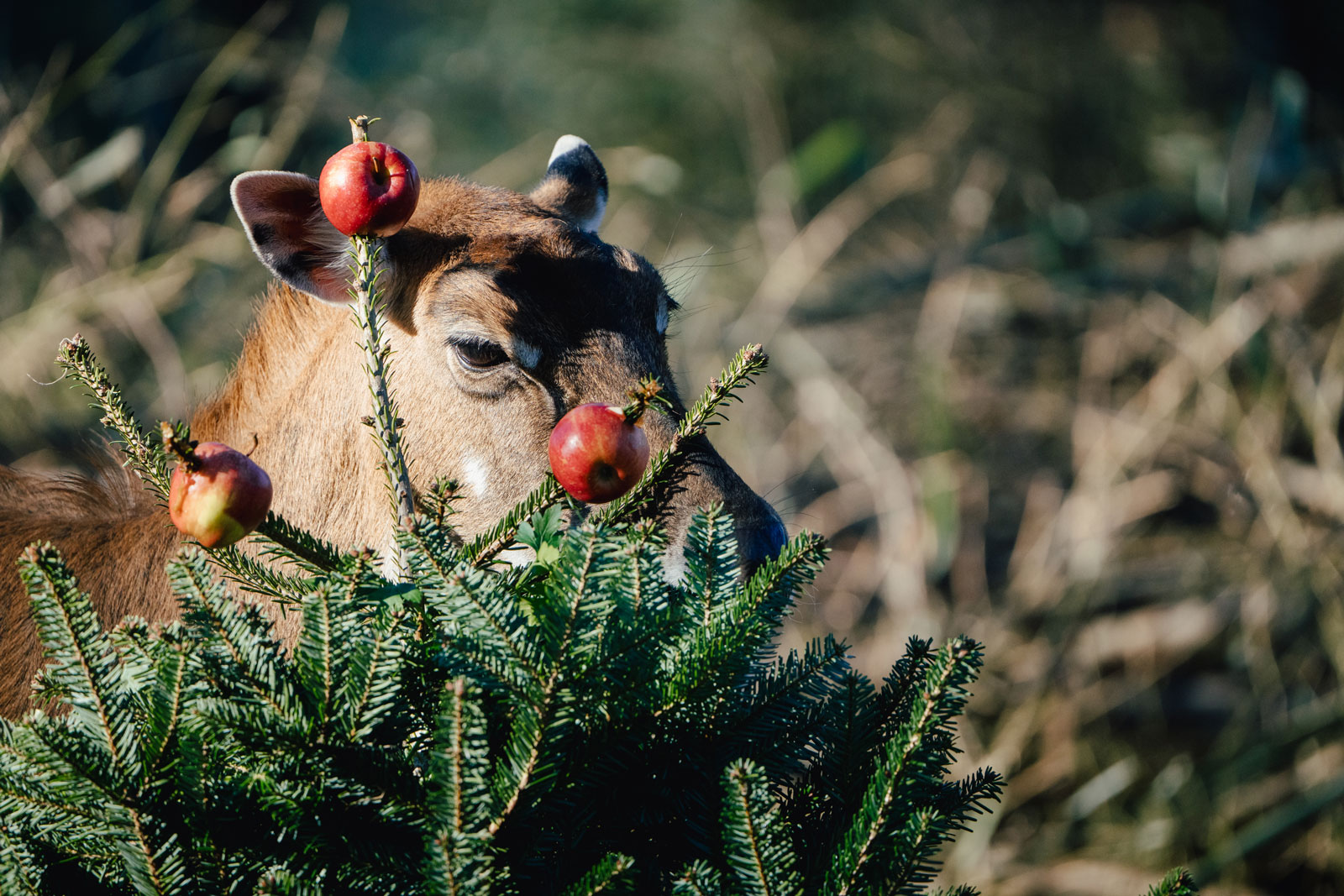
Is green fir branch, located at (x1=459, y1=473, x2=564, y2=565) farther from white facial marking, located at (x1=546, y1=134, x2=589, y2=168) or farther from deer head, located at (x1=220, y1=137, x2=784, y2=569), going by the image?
white facial marking, located at (x1=546, y1=134, x2=589, y2=168)

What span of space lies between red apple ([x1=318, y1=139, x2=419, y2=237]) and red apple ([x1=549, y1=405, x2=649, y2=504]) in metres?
0.45

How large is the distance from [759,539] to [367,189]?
1.11 metres

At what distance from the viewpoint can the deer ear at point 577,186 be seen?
307 cm

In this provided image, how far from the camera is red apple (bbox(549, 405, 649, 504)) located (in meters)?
1.38

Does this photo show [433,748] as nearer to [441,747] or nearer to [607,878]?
[441,747]

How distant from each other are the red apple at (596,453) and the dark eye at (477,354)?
106 centimetres

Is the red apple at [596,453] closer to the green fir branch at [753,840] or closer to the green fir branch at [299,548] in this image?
the green fir branch at [299,548]

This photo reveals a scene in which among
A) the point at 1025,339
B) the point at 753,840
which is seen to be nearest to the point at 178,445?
the point at 753,840

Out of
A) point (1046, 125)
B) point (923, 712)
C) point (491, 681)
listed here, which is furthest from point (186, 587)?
point (1046, 125)

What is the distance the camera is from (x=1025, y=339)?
741 centimetres

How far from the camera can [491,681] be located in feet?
3.87

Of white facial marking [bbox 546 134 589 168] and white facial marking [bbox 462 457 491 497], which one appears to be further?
white facial marking [bbox 546 134 589 168]

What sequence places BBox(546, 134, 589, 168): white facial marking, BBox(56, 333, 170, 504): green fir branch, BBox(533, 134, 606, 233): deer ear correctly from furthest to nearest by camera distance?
BBox(546, 134, 589, 168): white facial marking
BBox(533, 134, 606, 233): deer ear
BBox(56, 333, 170, 504): green fir branch

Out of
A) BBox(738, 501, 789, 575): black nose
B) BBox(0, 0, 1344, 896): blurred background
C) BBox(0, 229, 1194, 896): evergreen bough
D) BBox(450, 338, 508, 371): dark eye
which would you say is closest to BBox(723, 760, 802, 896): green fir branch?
BBox(0, 229, 1194, 896): evergreen bough
